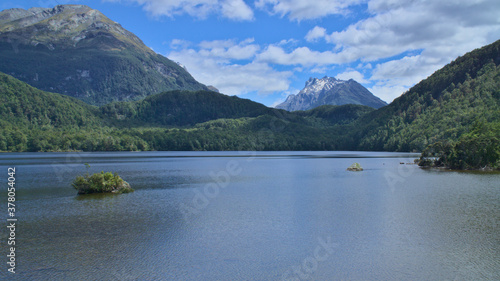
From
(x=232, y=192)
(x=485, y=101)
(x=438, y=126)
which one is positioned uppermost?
(x=485, y=101)

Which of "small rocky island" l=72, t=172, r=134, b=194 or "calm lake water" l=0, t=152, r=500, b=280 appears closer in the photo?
"calm lake water" l=0, t=152, r=500, b=280

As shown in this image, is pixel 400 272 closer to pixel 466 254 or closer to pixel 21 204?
pixel 466 254

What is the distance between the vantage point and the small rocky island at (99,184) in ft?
149

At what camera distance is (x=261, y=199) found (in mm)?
42938

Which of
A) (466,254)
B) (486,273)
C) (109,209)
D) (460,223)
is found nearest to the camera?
(486,273)

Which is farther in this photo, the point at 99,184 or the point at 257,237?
the point at 99,184

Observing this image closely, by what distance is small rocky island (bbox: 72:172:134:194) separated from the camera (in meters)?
45.4

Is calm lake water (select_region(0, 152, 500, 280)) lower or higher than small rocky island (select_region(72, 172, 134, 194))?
lower

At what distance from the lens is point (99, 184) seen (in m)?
45.9

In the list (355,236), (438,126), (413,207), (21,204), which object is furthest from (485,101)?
(21,204)

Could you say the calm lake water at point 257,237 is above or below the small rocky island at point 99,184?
below

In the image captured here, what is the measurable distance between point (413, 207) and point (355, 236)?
1488 cm

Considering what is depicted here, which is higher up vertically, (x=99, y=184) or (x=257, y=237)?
(x=99, y=184)

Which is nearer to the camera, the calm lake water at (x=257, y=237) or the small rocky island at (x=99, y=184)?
the calm lake water at (x=257, y=237)
